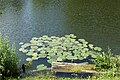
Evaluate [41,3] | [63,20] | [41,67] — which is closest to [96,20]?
[63,20]

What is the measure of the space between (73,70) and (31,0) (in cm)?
1523

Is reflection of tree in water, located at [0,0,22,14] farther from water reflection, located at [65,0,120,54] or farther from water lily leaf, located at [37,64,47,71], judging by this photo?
water lily leaf, located at [37,64,47,71]

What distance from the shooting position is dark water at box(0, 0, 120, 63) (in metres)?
18.2

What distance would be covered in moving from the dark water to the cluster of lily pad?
697 millimetres

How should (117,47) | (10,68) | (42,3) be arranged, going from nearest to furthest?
(10,68), (117,47), (42,3)

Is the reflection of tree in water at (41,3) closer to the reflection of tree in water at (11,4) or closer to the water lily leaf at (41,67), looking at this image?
the reflection of tree in water at (11,4)

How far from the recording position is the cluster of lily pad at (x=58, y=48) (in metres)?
14.6

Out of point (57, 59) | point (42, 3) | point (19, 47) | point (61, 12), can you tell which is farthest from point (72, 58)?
point (42, 3)

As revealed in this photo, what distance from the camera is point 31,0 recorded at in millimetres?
27062

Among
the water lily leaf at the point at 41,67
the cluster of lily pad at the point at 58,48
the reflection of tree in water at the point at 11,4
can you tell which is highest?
the reflection of tree in water at the point at 11,4

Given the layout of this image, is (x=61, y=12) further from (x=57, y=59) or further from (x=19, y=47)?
(x=57, y=59)

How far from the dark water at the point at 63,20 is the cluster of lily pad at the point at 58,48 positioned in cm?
70

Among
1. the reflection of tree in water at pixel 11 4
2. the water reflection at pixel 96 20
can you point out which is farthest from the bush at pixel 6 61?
the reflection of tree in water at pixel 11 4

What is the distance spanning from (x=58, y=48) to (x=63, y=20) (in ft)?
19.7
